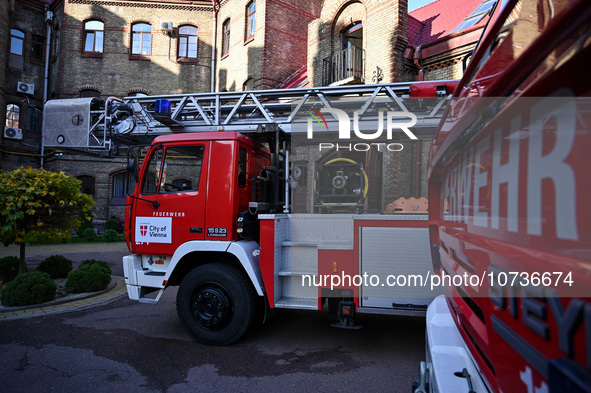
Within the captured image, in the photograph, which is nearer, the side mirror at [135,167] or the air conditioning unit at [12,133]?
the side mirror at [135,167]

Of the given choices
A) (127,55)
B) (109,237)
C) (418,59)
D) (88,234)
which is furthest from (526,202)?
(127,55)

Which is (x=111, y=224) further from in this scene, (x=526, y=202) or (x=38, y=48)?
(x=526, y=202)

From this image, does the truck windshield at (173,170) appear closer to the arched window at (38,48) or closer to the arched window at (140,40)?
the arched window at (140,40)

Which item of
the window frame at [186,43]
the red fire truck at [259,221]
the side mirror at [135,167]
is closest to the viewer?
the red fire truck at [259,221]

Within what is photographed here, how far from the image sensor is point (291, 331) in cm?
525

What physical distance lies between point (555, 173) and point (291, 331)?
15.7 ft

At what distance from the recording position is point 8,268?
775 cm

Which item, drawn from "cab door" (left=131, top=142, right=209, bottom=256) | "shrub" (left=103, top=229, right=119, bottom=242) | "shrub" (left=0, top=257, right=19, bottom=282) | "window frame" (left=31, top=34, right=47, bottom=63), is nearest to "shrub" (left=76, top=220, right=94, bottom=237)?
"shrub" (left=103, top=229, right=119, bottom=242)

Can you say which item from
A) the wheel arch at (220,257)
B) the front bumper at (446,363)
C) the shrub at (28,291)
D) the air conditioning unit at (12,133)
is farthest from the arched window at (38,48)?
the front bumper at (446,363)

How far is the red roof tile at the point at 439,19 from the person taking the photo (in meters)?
11.7

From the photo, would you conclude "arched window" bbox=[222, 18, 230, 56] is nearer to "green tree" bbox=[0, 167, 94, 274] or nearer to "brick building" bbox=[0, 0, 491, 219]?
"brick building" bbox=[0, 0, 491, 219]

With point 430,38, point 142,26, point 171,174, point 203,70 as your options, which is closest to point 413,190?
point 430,38

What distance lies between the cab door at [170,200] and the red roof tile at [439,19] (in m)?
9.52

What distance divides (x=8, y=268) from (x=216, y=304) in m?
5.78
